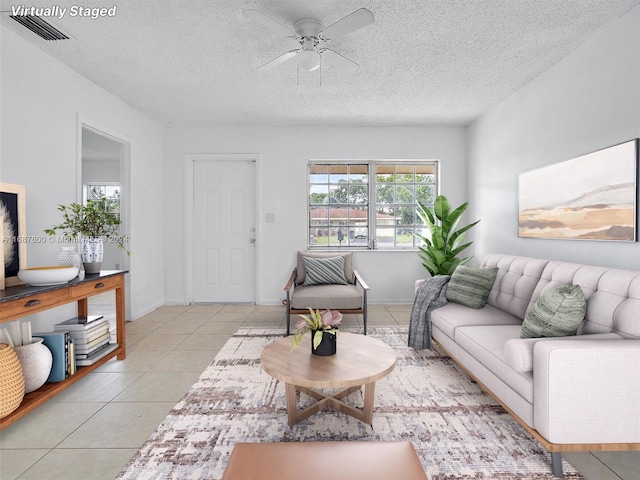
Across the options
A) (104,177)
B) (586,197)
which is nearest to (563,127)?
(586,197)

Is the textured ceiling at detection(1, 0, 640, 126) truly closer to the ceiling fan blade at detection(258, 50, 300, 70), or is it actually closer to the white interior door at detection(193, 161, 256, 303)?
the ceiling fan blade at detection(258, 50, 300, 70)

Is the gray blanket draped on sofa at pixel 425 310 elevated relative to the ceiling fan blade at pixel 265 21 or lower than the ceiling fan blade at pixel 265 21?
lower

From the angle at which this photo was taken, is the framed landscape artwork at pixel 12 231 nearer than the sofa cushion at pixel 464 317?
Yes

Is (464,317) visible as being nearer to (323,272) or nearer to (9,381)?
(323,272)

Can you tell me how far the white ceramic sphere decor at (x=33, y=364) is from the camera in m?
2.05

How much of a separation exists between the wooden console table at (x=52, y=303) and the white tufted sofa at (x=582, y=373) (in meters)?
2.69

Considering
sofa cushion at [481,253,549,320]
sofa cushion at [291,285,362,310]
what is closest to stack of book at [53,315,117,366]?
sofa cushion at [291,285,362,310]

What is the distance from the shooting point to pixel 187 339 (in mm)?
3463

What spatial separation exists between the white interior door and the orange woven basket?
3132 millimetres

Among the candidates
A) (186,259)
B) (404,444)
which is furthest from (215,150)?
(404,444)

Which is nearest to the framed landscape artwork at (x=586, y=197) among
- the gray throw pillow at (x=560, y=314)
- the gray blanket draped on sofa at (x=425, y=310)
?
the gray throw pillow at (x=560, y=314)

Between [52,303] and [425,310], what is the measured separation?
288cm

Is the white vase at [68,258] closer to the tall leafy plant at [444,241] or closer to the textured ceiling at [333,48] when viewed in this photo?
the textured ceiling at [333,48]

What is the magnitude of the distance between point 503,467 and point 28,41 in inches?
169
